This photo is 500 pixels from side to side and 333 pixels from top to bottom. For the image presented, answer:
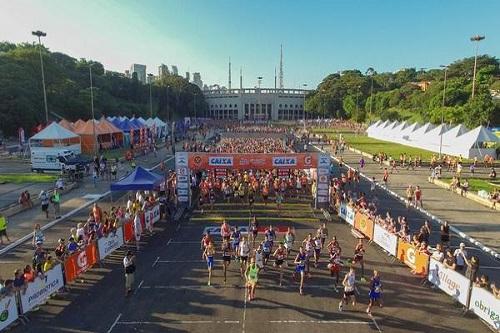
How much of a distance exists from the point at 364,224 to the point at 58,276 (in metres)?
13.0

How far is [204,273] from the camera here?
1448cm

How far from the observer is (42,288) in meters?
11.9


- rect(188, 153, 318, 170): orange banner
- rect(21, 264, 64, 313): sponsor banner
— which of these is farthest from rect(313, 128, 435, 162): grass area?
rect(21, 264, 64, 313): sponsor banner

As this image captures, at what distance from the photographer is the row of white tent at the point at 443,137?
45.4 m

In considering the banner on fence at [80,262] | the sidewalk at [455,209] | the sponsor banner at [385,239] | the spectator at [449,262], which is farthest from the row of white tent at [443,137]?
the banner on fence at [80,262]

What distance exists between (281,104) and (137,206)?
156453mm

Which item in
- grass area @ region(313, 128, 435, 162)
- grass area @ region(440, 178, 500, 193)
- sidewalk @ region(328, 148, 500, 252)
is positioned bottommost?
sidewalk @ region(328, 148, 500, 252)

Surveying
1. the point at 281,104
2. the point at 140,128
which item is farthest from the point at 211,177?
the point at 281,104

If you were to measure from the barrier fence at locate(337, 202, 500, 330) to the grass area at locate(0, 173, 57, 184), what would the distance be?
24608 mm

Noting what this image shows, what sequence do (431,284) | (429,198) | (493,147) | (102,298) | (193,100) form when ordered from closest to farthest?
(102,298), (431,284), (429,198), (493,147), (193,100)

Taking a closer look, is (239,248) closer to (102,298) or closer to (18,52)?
(102,298)

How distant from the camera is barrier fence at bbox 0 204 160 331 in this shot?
1079 centimetres

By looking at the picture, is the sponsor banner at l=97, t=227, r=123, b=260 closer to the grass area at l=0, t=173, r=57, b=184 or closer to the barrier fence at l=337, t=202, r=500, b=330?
the barrier fence at l=337, t=202, r=500, b=330

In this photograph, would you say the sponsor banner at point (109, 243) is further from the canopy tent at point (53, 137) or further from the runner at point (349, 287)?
the canopy tent at point (53, 137)
